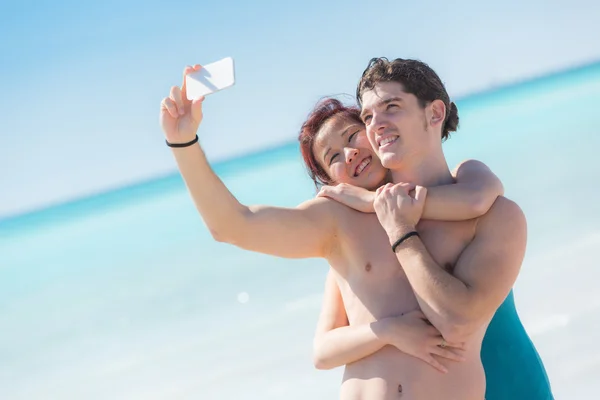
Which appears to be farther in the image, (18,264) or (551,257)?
(18,264)

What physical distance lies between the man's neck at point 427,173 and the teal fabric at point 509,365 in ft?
1.83

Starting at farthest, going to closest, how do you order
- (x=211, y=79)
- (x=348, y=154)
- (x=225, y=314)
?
(x=225, y=314) < (x=348, y=154) < (x=211, y=79)

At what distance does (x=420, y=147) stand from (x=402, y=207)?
234mm

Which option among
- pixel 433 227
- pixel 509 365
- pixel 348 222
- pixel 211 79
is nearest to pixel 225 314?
pixel 509 365

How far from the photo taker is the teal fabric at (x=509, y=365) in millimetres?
3131

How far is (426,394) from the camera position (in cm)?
274

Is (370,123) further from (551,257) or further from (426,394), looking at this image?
(551,257)

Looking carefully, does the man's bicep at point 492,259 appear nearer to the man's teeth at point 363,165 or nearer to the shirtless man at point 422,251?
the shirtless man at point 422,251

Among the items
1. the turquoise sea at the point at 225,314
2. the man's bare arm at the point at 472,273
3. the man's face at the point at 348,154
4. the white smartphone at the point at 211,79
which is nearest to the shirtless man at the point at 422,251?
the man's bare arm at the point at 472,273

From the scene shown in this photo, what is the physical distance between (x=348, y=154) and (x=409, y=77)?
→ 33 cm

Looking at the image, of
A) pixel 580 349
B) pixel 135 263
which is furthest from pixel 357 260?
pixel 135 263

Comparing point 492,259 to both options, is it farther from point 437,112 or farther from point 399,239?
point 437,112

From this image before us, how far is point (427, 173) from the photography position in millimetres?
2928

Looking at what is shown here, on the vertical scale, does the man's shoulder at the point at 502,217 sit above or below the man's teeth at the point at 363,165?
below
